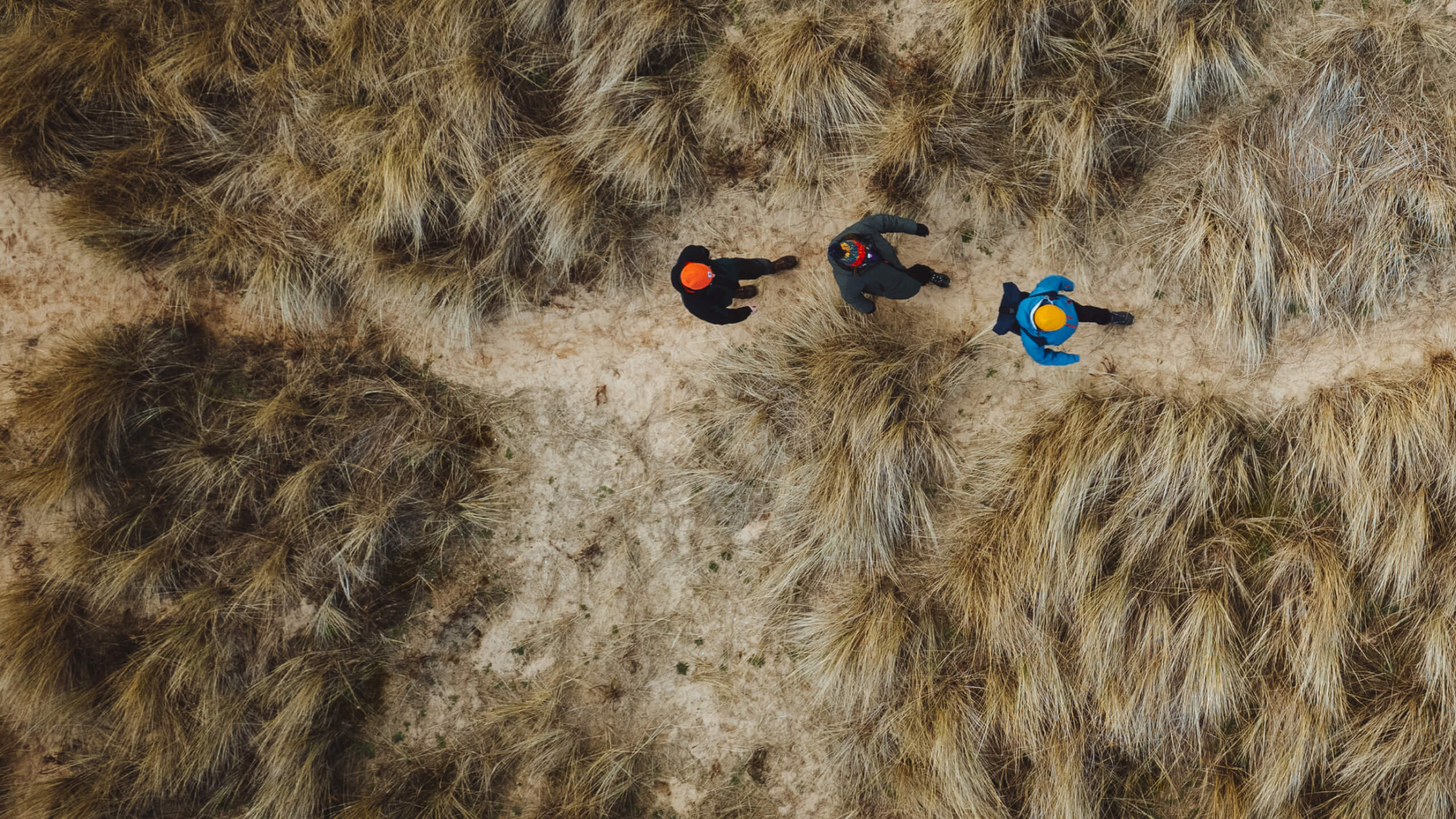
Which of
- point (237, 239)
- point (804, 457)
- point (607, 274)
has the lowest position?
point (804, 457)

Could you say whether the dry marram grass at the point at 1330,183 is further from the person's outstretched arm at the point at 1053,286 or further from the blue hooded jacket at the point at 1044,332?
A: the blue hooded jacket at the point at 1044,332

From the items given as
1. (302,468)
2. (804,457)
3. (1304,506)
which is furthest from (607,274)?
(1304,506)

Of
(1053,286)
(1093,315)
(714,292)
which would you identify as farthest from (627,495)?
(1093,315)

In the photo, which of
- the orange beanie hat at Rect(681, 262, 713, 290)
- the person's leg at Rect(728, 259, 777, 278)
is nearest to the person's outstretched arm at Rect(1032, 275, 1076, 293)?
the person's leg at Rect(728, 259, 777, 278)

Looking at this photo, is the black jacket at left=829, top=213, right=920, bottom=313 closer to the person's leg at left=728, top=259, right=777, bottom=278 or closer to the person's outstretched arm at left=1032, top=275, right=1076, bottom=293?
the person's leg at left=728, top=259, right=777, bottom=278

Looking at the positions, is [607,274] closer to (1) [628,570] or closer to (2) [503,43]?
(2) [503,43]

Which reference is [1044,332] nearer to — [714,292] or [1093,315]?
[1093,315]

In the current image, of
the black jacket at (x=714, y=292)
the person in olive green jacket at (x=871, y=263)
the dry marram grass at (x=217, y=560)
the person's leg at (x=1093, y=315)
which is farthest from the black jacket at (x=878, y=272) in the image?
the dry marram grass at (x=217, y=560)
